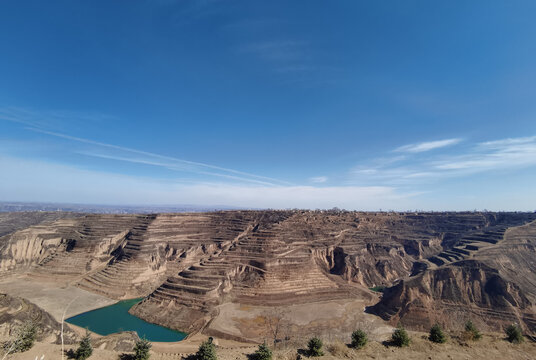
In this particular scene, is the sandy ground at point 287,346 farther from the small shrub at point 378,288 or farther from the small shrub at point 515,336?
the small shrub at point 378,288

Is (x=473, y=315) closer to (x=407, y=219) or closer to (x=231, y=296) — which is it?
(x=231, y=296)

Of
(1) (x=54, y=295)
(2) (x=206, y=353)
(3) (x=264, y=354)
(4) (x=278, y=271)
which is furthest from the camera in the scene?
(4) (x=278, y=271)

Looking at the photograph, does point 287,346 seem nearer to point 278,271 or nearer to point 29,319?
point 278,271

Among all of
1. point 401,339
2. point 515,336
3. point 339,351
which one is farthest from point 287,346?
point 515,336

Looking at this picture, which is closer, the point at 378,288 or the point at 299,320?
the point at 299,320

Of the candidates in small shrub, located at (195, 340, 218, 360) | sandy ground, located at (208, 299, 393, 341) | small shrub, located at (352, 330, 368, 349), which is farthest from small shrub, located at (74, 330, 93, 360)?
sandy ground, located at (208, 299, 393, 341)

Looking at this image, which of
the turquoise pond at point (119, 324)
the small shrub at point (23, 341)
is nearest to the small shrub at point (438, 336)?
the small shrub at point (23, 341)

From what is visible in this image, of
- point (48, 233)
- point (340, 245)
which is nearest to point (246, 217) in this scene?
point (340, 245)
